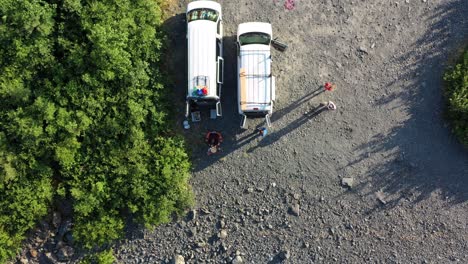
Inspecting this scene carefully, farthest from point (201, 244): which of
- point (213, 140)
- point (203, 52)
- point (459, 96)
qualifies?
point (459, 96)

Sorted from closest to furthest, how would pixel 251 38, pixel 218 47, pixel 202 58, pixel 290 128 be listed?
pixel 202 58
pixel 251 38
pixel 218 47
pixel 290 128

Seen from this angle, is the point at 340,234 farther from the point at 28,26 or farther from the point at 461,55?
the point at 28,26

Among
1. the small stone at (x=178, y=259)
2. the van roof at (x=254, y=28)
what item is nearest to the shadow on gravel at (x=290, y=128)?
the van roof at (x=254, y=28)

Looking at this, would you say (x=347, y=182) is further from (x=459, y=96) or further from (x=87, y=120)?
(x=87, y=120)

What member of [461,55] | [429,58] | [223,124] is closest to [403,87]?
[429,58]

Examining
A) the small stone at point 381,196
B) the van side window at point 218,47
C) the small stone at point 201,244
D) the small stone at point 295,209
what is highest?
the van side window at point 218,47

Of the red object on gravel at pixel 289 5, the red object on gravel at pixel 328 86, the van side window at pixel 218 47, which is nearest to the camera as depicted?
the van side window at pixel 218 47

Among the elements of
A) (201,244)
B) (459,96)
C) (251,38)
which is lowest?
(201,244)

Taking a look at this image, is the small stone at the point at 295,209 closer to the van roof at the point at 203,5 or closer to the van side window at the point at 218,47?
the van side window at the point at 218,47
